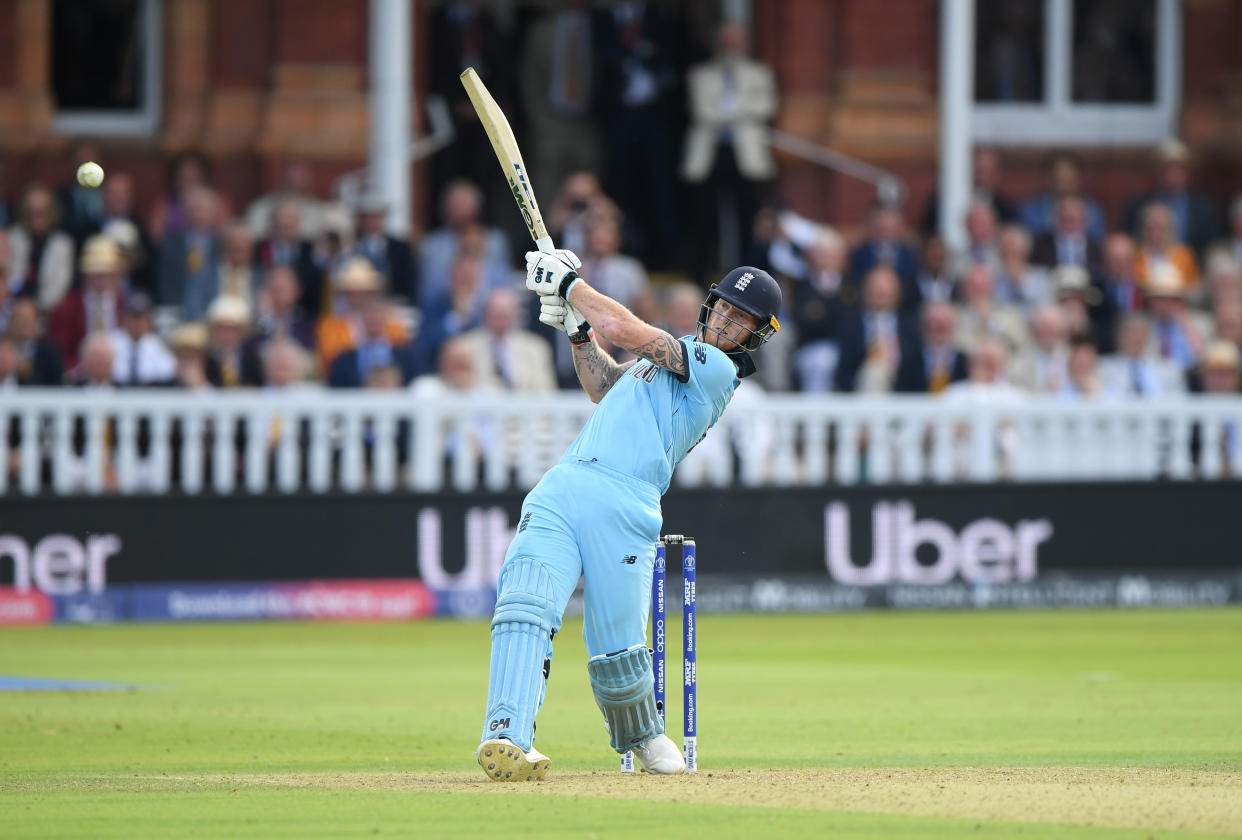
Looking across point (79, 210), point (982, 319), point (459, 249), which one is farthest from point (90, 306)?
point (982, 319)

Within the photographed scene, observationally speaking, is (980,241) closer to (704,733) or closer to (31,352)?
(31,352)

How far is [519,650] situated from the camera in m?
7.78

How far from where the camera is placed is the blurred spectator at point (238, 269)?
17.2m

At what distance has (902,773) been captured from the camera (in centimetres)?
834

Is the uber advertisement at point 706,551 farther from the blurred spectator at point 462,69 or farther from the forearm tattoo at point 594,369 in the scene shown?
the forearm tattoo at point 594,369

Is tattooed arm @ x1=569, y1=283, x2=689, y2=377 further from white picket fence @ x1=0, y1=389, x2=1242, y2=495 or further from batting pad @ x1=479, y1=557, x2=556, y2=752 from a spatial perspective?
white picket fence @ x1=0, y1=389, x2=1242, y2=495

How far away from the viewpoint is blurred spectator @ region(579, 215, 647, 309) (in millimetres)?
17266

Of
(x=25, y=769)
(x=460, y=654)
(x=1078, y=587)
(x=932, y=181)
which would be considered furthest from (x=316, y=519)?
(x=932, y=181)

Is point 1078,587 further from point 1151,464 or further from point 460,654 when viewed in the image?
point 460,654

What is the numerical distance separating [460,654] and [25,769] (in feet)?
17.3

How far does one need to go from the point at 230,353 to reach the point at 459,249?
7.83 ft

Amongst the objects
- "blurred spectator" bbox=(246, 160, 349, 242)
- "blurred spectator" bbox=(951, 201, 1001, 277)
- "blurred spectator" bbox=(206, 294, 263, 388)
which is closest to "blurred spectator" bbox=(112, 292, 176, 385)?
"blurred spectator" bbox=(206, 294, 263, 388)

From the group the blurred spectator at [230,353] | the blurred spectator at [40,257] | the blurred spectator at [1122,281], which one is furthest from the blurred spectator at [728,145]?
the blurred spectator at [40,257]

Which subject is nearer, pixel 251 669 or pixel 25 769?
pixel 25 769
